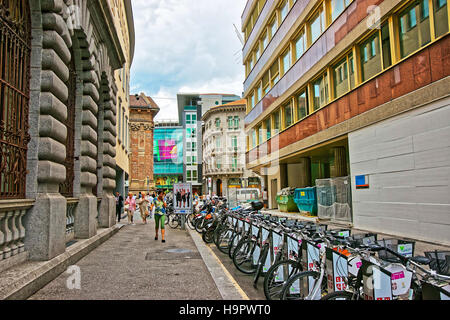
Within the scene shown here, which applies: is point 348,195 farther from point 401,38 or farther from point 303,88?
point 303,88

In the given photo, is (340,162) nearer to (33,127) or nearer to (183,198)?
(183,198)

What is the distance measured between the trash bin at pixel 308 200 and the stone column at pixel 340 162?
2.28 metres

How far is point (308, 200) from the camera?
20.3m

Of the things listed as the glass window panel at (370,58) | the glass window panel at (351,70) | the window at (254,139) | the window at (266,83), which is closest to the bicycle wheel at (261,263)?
the glass window panel at (370,58)

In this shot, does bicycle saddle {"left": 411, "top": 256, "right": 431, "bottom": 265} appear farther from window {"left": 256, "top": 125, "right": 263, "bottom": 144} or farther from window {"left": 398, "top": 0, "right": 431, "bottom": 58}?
window {"left": 256, "top": 125, "right": 263, "bottom": 144}

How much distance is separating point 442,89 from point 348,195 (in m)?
6.68

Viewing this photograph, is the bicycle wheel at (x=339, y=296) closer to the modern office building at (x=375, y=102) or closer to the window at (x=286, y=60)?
the modern office building at (x=375, y=102)

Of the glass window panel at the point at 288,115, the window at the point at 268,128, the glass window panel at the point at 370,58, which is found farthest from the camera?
the window at the point at 268,128

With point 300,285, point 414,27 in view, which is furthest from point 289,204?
point 300,285

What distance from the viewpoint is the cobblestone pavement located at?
18.8 feet

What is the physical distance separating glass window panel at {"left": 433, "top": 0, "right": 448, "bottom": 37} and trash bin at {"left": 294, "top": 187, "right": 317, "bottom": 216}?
1087 centimetres

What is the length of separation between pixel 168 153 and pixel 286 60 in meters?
66.6

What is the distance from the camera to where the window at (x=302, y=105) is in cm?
2119

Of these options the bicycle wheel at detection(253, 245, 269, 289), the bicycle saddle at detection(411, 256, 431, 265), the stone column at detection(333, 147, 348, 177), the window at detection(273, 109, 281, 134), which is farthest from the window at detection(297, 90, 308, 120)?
the bicycle saddle at detection(411, 256, 431, 265)
